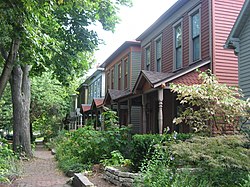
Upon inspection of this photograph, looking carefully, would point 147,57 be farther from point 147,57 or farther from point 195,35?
point 195,35

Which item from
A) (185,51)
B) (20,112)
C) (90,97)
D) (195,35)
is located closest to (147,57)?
(185,51)

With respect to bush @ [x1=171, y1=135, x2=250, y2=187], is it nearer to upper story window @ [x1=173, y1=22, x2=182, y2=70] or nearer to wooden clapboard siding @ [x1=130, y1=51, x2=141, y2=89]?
upper story window @ [x1=173, y1=22, x2=182, y2=70]

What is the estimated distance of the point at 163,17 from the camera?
15672 millimetres

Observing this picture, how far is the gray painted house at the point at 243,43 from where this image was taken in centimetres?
991

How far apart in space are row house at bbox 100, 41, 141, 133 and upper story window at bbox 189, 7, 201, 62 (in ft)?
19.6

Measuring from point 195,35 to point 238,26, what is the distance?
9.76ft

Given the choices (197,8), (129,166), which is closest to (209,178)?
(129,166)

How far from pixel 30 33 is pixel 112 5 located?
7.24 metres

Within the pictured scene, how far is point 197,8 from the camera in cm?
1280

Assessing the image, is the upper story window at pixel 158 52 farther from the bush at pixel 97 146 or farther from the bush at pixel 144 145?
the bush at pixel 144 145

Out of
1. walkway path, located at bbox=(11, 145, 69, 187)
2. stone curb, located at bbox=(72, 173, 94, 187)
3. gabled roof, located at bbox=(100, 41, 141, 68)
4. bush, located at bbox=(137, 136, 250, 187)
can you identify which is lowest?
walkway path, located at bbox=(11, 145, 69, 187)

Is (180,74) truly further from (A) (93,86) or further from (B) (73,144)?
(A) (93,86)

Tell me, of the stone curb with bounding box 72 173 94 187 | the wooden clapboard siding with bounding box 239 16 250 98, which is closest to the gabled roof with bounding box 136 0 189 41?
the wooden clapboard siding with bounding box 239 16 250 98

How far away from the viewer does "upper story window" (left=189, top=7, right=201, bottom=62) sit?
12.8m
